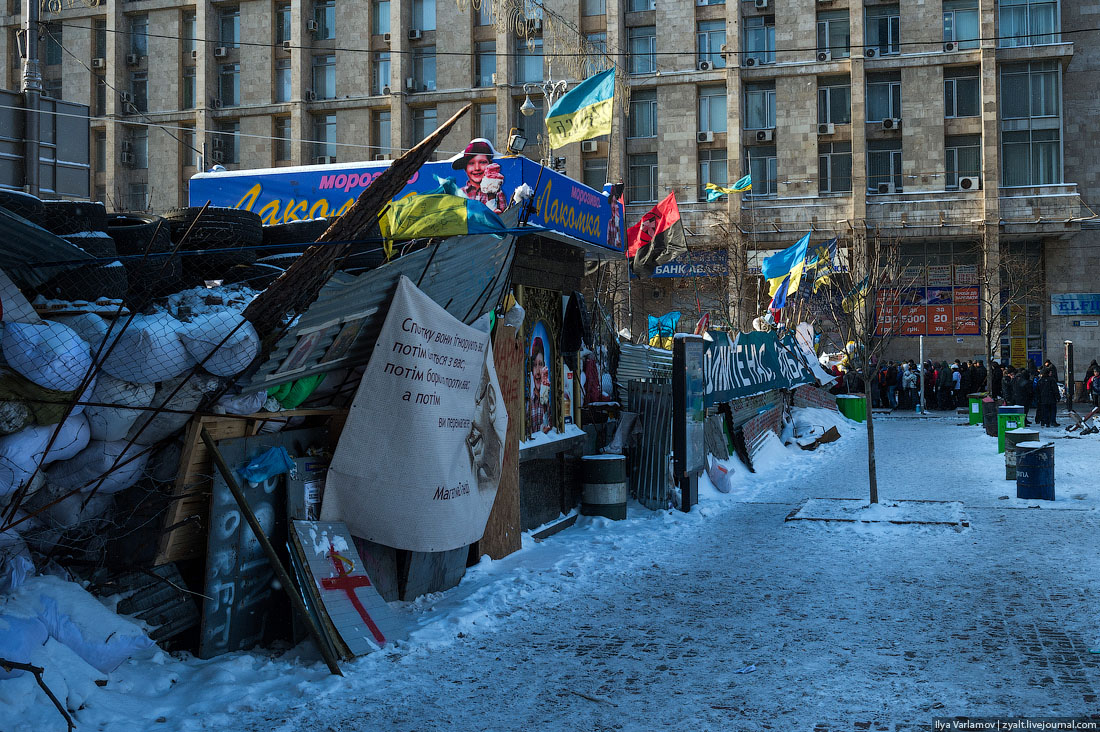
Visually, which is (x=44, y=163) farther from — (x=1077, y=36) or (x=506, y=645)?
(x=1077, y=36)

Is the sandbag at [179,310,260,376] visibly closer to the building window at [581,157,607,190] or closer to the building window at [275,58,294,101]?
the building window at [581,157,607,190]

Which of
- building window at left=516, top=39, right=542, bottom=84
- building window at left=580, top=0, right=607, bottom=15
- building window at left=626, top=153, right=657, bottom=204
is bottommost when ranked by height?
building window at left=626, top=153, right=657, bottom=204

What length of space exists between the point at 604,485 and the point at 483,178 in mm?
3939

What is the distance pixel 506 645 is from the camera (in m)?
6.45

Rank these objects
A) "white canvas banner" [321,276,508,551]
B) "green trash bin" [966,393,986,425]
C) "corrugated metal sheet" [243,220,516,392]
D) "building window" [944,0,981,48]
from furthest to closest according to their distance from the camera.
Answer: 1. "building window" [944,0,981,48]
2. "green trash bin" [966,393,986,425]
3. "white canvas banner" [321,276,508,551]
4. "corrugated metal sheet" [243,220,516,392]

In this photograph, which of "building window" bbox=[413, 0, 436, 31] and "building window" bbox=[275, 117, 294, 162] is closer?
"building window" bbox=[413, 0, 436, 31]

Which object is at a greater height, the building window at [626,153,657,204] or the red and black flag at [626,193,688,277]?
the building window at [626,153,657,204]

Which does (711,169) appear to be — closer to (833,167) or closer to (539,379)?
(833,167)

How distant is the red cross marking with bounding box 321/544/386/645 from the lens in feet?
20.5

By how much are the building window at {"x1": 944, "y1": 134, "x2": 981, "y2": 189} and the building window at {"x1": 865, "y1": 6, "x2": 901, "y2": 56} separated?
490 cm

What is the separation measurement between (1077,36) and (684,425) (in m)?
40.5

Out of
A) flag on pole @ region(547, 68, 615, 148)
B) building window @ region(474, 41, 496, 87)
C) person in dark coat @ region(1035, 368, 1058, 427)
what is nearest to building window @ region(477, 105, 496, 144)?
building window @ region(474, 41, 496, 87)

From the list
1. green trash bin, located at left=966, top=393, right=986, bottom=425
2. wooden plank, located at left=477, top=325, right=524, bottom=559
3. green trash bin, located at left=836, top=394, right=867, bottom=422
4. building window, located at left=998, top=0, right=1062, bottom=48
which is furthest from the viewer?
building window, located at left=998, top=0, right=1062, bottom=48

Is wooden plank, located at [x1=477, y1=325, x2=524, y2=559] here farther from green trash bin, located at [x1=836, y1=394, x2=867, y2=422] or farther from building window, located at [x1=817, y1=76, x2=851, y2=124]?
building window, located at [x1=817, y1=76, x2=851, y2=124]
